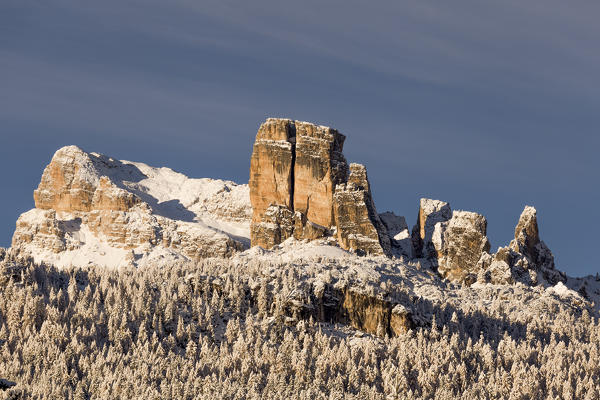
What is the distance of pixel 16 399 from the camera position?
434ft
